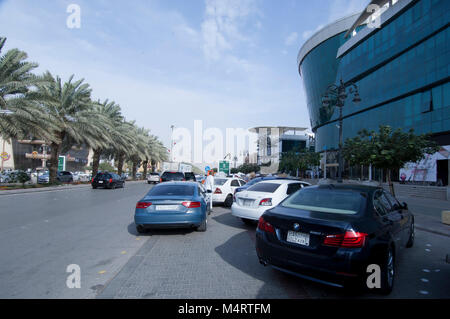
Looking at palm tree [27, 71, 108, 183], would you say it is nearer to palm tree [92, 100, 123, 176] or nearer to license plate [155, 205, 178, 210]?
palm tree [92, 100, 123, 176]

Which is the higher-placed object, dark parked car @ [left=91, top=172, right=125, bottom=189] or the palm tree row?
the palm tree row

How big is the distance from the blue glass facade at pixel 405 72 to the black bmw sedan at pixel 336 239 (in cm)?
3236

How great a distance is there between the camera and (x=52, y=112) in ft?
73.6

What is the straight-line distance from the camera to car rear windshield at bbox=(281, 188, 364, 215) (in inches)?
165

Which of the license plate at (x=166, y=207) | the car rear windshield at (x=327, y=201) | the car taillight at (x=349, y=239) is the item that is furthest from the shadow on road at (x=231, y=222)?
the car taillight at (x=349, y=239)

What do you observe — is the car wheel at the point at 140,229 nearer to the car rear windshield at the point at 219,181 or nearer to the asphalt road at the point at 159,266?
the asphalt road at the point at 159,266

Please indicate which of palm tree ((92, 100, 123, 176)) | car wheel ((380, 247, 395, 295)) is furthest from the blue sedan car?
palm tree ((92, 100, 123, 176))

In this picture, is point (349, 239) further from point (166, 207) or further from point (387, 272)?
point (166, 207)

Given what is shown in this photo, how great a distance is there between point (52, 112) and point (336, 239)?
24.8 metres

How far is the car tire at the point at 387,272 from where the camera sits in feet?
12.0

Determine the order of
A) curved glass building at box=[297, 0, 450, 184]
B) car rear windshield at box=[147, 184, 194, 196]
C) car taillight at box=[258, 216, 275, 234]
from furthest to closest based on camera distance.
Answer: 1. curved glass building at box=[297, 0, 450, 184]
2. car rear windshield at box=[147, 184, 194, 196]
3. car taillight at box=[258, 216, 275, 234]

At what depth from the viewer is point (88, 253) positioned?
548 centimetres

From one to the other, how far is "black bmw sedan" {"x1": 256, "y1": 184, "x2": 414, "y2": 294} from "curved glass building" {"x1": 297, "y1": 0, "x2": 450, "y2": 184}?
107 ft

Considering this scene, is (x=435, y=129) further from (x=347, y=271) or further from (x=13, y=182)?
(x=13, y=182)
